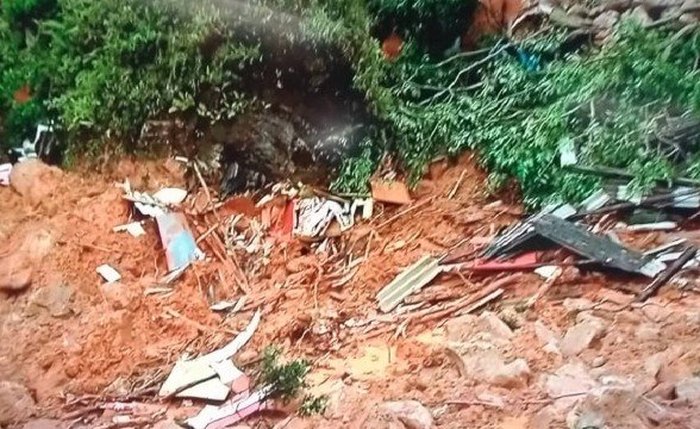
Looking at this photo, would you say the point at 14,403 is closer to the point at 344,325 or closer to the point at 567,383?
the point at 344,325

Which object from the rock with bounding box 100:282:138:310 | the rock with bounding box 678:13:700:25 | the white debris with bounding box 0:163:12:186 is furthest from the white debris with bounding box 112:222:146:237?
the rock with bounding box 678:13:700:25

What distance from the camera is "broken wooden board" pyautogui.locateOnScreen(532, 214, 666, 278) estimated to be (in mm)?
1593

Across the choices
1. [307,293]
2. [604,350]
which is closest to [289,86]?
[307,293]

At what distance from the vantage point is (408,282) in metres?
1.71

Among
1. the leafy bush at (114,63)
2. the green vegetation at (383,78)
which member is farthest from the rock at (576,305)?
the leafy bush at (114,63)

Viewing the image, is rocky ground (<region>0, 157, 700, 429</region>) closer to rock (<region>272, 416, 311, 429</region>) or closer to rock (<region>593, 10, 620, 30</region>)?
rock (<region>272, 416, 311, 429</region>)

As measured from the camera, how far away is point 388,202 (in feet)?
6.04

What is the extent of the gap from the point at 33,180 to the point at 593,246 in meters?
1.17

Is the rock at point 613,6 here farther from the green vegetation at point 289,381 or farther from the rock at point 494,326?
the green vegetation at point 289,381

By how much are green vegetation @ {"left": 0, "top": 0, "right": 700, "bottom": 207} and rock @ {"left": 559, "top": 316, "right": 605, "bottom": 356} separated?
26 cm

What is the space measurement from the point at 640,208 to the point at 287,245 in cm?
70

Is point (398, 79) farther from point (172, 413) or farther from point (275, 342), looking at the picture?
point (172, 413)

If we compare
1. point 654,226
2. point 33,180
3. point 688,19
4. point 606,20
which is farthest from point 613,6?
point 33,180

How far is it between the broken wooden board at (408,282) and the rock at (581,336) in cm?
28
